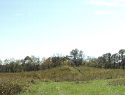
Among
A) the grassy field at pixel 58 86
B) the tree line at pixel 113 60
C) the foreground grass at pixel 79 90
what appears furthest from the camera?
the tree line at pixel 113 60

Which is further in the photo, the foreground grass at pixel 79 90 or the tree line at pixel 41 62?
the tree line at pixel 41 62

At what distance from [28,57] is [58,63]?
927 inches

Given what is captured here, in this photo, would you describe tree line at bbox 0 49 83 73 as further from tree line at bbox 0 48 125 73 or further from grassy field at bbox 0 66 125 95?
grassy field at bbox 0 66 125 95

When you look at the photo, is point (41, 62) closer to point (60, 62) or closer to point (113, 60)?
point (60, 62)

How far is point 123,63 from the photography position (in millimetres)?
106812

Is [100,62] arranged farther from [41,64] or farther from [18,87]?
[18,87]

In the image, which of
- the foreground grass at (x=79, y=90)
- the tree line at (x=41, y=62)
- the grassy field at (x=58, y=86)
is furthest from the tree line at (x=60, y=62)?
the foreground grass at (x=79, y=90)

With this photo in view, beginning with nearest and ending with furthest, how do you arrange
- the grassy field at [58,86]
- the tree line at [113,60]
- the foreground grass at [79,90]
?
the foreground grass at [79,90] → the grassy field at [58,86] → the tree line at [113,60]

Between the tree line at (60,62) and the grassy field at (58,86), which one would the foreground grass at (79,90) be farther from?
the tree line at (60,62)

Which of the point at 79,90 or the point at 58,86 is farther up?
the point at 79,90

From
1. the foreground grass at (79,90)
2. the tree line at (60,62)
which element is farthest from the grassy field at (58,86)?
the tree line at (60,62)

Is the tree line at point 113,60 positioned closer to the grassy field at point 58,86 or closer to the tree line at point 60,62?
the tree line at point 60,62

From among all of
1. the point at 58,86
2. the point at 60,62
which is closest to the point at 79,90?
the point at 58,86

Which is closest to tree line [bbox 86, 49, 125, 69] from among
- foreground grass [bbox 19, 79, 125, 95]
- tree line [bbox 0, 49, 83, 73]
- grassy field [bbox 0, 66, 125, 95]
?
tree line [bbox 0, 49, 83, 73]
